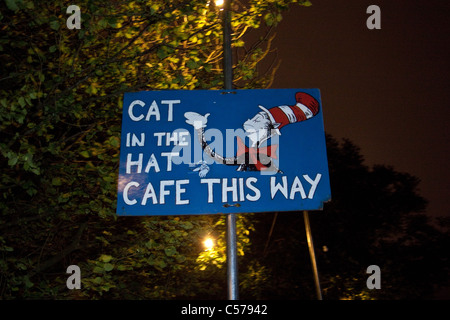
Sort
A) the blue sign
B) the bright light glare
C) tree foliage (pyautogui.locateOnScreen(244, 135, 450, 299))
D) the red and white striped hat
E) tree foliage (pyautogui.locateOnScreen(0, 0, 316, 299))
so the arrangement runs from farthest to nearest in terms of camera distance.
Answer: tree foliage (pyautogui.locateOnScreen(244, 135, 450, 299)) → the bright light glare → tree foliage (pyautogui.locateOnScreen(0, 0, 316, 299)) → the red and white striped hat → the blue sign

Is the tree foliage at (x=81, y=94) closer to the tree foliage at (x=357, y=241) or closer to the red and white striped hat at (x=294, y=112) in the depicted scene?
the red and white striped hat at (x=294, y=112)

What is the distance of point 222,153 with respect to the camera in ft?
10.1

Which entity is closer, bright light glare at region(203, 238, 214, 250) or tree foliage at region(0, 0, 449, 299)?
tree foliage at region(0, 0, 449, 299)

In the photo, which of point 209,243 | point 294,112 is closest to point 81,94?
point 209,243

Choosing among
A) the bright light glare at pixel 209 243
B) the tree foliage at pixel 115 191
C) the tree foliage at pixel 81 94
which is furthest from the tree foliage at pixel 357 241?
the tree foliage at pixel 81 94

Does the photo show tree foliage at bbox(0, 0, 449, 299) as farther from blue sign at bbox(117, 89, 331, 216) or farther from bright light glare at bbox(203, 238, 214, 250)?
blue sign at bbox(117, 89, 331, 216)

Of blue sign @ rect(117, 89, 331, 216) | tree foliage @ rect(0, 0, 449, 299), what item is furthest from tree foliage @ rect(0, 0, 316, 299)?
blue sign @ rect(117, 89, 331, 216)

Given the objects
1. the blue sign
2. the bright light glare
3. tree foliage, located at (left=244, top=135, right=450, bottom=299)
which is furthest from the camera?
tree foliage, located at (left=244, top=135, right=450, bottom=299)

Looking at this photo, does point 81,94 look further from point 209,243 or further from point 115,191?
point 209,243

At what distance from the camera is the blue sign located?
2.96m

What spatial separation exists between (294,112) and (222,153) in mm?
745
